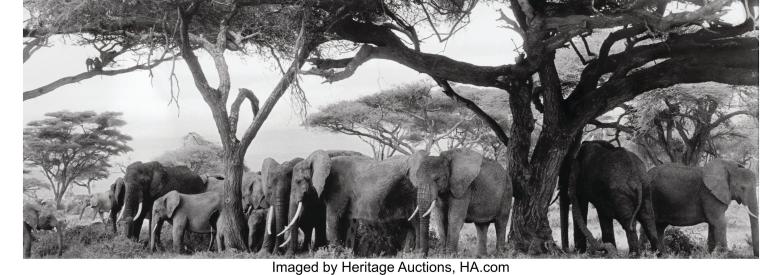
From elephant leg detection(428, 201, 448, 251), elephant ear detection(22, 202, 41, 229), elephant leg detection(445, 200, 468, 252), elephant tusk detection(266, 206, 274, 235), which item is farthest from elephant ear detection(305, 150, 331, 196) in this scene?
elephant ear detection(22, 202, 41, 229)

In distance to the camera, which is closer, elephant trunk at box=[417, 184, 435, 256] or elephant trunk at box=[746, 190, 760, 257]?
elephant trunk at box=[417, 184, 435, 256]

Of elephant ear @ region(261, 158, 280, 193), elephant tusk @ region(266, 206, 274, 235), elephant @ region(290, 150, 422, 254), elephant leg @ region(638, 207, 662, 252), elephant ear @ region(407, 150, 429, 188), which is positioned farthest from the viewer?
elephant ear @ region(261, 158, 280, 193)

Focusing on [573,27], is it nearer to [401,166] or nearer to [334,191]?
[401,166]

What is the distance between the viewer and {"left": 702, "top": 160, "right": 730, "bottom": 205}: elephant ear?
10.7 metres

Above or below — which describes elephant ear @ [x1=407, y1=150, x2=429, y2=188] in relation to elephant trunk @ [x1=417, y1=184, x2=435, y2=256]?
above

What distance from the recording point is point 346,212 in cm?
1090

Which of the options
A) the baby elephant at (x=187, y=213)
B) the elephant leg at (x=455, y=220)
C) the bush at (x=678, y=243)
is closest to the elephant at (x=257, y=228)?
the baby elephant at (x=187, y=213)

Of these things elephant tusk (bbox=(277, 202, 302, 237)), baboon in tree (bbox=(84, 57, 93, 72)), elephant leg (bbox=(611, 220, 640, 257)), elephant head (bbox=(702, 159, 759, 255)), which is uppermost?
baboon in tree (bbox=(84, 57, 93, 72))

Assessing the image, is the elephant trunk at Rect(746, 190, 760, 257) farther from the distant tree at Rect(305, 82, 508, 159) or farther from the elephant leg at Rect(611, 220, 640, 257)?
the distant tree at Rect(305, 82, 508, 159)

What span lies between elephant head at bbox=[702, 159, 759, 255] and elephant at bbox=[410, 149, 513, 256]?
2.99 metres

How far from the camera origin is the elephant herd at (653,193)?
10.7 meters

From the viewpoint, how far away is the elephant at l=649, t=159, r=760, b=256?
1066cm

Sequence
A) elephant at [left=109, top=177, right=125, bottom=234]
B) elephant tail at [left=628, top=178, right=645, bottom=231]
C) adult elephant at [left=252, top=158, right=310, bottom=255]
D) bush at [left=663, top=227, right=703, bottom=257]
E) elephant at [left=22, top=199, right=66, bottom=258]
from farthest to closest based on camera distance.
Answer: elephant at [left=109, top=177, right=125, bottom=234], bush at [left=663, top=227, right=703, bottom=257], adult elephant at [left=252, top=158, right=310, bottom=255], elephant tail at [left=628, top=178, right=645, bottom=231], elephant at [left=22, top=199, right=66, bottom=258]

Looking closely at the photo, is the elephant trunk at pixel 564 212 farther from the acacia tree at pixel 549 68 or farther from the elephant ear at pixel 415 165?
the elephant ear at pixel 415 165
